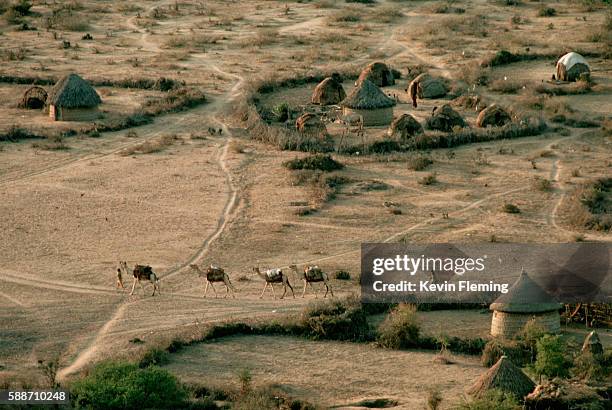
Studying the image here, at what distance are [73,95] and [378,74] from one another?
33.4 feet

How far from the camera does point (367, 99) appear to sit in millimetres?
36375

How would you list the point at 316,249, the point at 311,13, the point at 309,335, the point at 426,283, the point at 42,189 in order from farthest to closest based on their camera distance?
the point at 311,13 → the point at 42,189 → the point at 316,249 → the point at 426,283 → the point at 309,335

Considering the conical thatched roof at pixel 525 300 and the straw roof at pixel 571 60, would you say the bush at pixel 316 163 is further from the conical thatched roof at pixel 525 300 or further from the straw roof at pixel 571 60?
the straw roof at pixel 571 60

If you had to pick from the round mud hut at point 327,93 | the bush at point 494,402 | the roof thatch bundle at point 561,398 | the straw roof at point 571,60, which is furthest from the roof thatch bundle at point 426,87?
the bush at point 494,402

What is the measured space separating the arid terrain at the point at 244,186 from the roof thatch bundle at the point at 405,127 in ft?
2.00

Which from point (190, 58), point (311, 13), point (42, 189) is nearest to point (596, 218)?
point (42, 189)

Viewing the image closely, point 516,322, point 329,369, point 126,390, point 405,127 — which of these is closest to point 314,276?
point 329,369

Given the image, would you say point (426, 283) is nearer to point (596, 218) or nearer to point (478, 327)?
point (478, 327)

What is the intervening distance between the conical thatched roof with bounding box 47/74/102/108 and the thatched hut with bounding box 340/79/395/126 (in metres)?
7.40

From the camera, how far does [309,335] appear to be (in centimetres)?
2136

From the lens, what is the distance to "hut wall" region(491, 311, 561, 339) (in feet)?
69.0

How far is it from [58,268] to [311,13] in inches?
1324

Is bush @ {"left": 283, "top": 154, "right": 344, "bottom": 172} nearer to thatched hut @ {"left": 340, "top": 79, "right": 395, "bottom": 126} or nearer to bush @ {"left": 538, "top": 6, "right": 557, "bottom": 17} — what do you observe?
thatched hut @ {"left": 340, "top": 79, "right": 395, "bottom": 126}

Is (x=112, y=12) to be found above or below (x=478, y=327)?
above
